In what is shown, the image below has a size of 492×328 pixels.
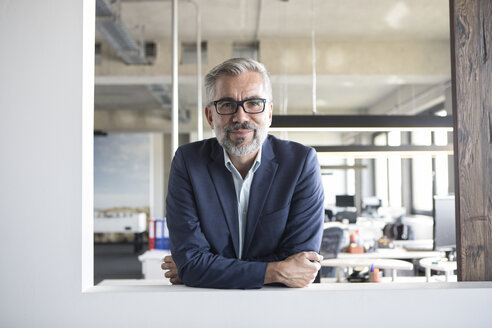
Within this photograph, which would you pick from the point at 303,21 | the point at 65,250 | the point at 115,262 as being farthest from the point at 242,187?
the point at 115,262

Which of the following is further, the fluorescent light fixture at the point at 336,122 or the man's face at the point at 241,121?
the fluorescent light fixture at the point at 336,122

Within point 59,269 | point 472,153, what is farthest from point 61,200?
point 472,153

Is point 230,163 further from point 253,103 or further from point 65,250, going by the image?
point 65,250

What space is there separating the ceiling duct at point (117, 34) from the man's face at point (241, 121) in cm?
376

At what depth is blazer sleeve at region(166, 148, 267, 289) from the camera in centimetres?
148

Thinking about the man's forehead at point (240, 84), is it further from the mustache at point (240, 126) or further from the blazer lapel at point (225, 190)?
the blazer lapel at point (225, 190)

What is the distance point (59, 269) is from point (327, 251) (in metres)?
3.82

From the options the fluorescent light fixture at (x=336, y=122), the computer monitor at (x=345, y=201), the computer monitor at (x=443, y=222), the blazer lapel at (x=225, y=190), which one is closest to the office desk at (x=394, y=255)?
the computer monitor at (x=443, y=222)

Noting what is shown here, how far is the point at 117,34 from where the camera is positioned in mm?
6000

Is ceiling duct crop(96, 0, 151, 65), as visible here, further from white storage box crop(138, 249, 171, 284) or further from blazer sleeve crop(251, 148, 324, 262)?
blazer sleeve crop(251, 148, 324, 262)

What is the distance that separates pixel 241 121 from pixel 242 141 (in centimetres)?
7

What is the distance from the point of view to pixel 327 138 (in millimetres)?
14648

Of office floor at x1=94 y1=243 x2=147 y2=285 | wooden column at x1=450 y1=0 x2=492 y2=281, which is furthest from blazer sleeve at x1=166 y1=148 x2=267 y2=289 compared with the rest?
office floor at x1=94 y1=243 x2=147 y2=285

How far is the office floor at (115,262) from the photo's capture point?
8.20 metres
